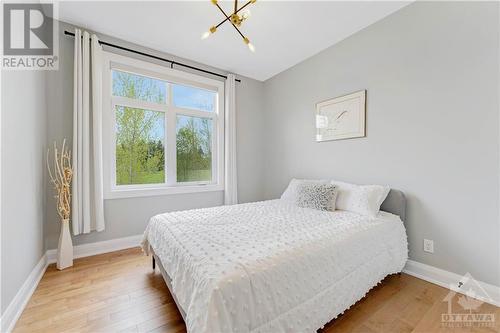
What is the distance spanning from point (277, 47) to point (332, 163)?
1.77m

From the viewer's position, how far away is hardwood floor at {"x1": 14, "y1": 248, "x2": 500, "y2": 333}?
1418 millimetres

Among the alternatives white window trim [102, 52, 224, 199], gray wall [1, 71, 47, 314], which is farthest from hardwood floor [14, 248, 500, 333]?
white window trim [102, 52, 224, 199]

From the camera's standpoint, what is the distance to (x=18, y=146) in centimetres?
162

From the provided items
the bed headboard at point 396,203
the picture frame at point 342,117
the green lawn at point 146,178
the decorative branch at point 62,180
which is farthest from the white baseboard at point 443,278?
the decorative branch at point 62,180

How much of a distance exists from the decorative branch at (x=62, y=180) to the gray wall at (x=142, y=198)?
185mm

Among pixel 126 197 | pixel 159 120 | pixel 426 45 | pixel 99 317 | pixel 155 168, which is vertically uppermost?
pixel 426 45

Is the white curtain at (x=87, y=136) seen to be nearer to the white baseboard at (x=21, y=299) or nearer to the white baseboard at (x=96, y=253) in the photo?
the white baseboard at (x=96, y=253)

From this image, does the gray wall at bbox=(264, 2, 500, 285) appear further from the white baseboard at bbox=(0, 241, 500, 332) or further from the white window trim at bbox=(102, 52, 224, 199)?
the white window trim at bbox=(102, 52, 224, 199)

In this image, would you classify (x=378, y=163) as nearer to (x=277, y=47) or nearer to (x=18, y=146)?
(x=277, y=47)

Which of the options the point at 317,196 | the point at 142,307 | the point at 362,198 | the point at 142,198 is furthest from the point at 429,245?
the point at 142,198

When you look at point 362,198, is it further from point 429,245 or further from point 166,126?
point 166,126

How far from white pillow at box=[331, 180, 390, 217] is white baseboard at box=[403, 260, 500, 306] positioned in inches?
26.6

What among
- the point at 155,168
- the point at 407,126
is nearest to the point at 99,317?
the point at 155,168

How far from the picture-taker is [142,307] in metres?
1.61
